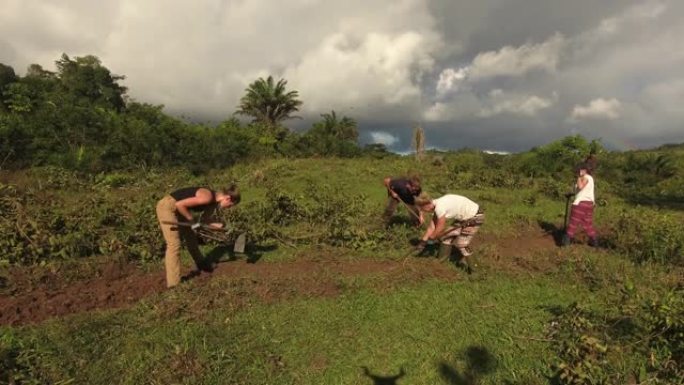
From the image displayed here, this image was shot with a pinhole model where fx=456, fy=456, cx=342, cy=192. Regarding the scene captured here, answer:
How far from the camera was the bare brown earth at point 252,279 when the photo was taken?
5.60 metres

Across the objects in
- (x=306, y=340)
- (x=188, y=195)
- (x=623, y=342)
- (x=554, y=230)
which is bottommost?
(x=306, y=340)

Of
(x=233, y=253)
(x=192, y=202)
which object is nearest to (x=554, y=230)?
(x=233, y=253)

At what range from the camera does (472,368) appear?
4367 millimetres

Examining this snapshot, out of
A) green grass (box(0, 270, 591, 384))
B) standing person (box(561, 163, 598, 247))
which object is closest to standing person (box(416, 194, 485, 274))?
green grass (box(0, 270, 591, 384))

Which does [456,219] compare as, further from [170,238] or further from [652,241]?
[170,238]

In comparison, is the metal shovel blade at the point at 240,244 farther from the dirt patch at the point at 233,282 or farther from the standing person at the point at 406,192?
the standing person at the point at 406,192

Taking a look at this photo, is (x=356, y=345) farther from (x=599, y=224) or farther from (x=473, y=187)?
(x=473, y=187)

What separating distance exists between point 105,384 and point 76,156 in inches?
575

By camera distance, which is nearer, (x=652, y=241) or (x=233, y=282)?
(x=233, y=282)

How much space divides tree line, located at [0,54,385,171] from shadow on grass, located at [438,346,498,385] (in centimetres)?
1526

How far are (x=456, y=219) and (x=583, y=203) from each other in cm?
288

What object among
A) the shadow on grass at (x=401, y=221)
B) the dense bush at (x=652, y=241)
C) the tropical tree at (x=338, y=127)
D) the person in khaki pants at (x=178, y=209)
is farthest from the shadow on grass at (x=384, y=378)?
the tropical tree at (x=338, y=127)

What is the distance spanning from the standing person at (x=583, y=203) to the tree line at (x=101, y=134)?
1538 centimetres

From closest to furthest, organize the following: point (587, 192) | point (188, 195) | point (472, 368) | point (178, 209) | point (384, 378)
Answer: point (384, 378), point (472, 368), point (178, 209), point (188, 195), point (587, 192)
